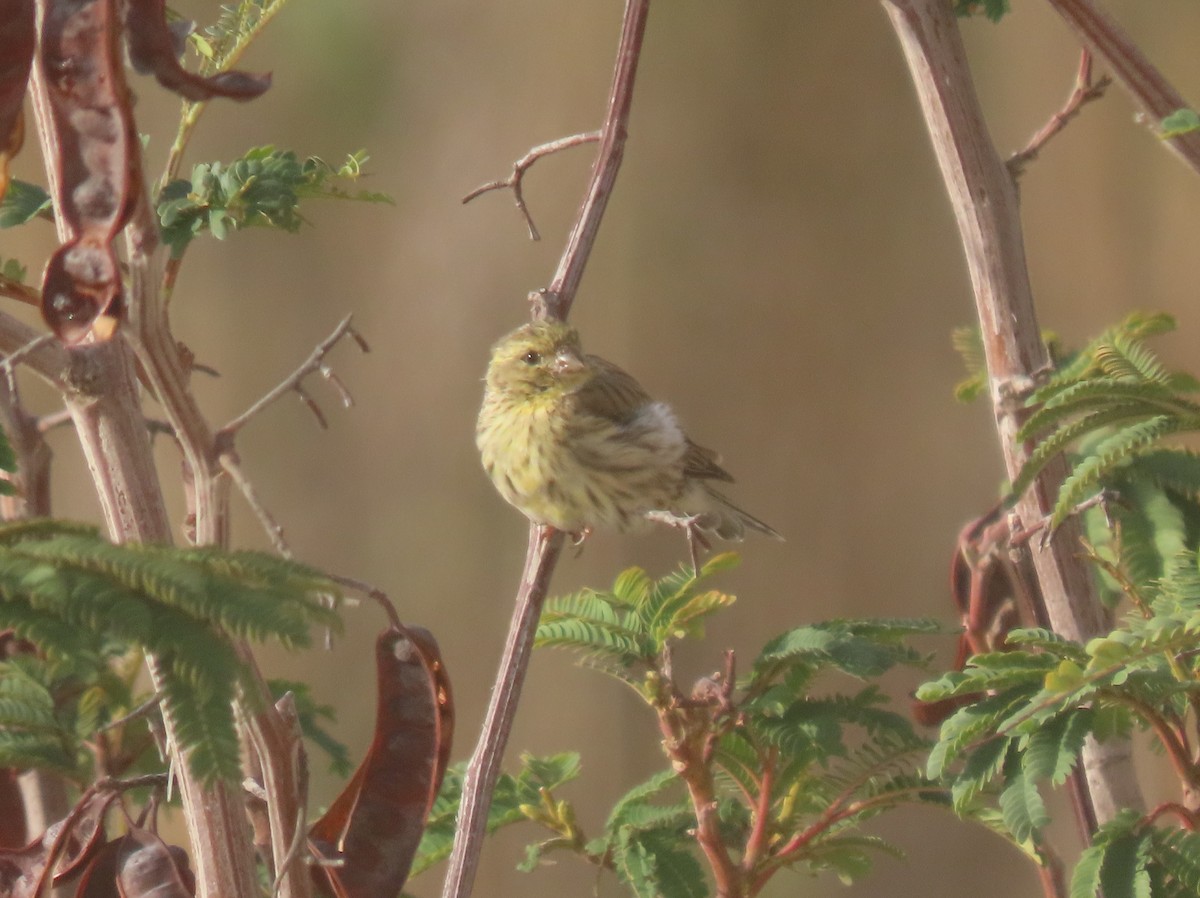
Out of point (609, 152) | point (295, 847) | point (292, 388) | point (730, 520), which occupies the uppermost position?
point (609, 152)

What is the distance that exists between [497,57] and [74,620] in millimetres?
3376

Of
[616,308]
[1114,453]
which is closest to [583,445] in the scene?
[616,308]

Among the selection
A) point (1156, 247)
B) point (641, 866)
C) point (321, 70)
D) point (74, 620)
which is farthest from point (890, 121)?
point (74, 620)

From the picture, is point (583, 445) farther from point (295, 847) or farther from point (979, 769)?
point (295, 847)

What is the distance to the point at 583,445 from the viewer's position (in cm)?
296

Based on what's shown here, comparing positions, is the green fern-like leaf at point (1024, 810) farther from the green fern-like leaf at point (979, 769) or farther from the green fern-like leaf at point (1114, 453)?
the green fern-like leaf at point (1114, 453)

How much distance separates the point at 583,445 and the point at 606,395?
16cm

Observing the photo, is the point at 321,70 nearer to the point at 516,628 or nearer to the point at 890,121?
the point at 890,121

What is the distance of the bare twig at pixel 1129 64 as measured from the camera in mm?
1366

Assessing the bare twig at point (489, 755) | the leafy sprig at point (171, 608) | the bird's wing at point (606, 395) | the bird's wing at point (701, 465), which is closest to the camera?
the leafy sprig at point (171, 608)

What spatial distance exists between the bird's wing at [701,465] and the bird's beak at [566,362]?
401mm

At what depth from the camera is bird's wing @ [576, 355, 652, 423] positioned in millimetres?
3043

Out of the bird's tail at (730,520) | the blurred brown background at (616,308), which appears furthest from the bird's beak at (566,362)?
the blurred brown background at (616,308)

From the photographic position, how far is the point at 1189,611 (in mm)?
1195
